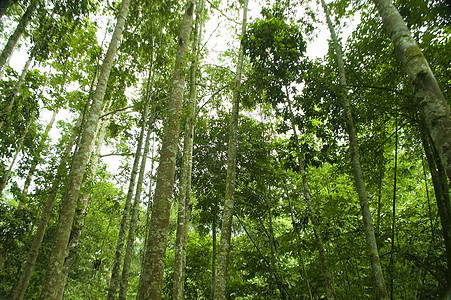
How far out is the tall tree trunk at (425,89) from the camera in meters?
2.04

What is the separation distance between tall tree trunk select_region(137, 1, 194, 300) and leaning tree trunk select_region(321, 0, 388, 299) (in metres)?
3.34

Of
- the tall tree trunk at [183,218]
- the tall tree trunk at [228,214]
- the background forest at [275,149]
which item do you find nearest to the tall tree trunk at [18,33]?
the background forest at [275,149]

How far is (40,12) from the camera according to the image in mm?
5984

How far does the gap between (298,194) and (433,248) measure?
3.08 m

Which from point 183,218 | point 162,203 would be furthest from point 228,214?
point 162,203

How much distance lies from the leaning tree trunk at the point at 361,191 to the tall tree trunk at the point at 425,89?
6.16ft

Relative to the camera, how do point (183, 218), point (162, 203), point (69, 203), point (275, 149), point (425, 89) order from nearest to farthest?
point (425, 89), point (162, 203), point (69, 203), point (183, 218), point (275, 149)

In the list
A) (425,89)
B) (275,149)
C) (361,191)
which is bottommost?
(361,191)

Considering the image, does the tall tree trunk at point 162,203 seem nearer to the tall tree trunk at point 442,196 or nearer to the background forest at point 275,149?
the background forest at point 275,149

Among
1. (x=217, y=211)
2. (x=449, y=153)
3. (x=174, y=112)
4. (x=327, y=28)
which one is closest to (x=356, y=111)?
(x=327, y=28)

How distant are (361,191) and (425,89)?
8.22ft

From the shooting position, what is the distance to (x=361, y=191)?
14.4ft

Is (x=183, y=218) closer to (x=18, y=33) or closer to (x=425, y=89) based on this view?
(x=425, y=89)

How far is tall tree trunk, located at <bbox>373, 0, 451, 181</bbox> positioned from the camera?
2.04 metres
